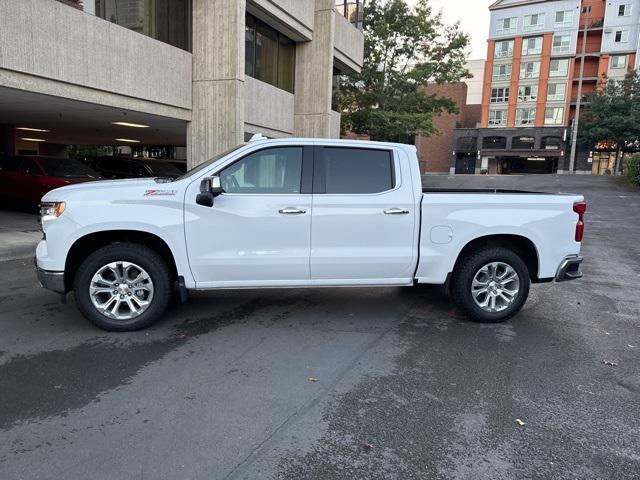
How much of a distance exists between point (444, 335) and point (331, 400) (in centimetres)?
194

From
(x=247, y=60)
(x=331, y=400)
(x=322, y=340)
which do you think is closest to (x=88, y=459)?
(x=331, y=400)

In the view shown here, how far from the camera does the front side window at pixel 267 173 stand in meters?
5.24

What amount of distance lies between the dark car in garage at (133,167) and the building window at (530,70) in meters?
56.4

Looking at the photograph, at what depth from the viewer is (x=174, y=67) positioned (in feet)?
42.0

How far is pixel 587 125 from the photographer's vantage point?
49.4 meters

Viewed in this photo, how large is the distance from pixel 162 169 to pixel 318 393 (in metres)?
14.5

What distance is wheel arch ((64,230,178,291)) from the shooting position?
512 centimetres

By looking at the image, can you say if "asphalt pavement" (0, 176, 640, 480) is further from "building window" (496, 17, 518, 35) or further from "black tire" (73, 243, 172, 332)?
"building window" (496, 17, 518, 35)

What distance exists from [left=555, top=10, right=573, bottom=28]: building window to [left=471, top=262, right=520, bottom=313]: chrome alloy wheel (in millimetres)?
65501

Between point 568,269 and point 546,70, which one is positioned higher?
point 546,70

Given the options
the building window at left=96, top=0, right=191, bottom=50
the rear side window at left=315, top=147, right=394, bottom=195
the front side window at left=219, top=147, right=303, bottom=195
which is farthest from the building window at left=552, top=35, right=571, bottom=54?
the front side window at left=219, top=147, right=303, bottom=195

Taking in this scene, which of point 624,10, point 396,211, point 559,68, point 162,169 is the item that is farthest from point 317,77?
point 624,10

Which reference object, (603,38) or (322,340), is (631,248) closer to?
(322,340)

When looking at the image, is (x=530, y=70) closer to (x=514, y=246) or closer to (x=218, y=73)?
(x=218, y=73)
